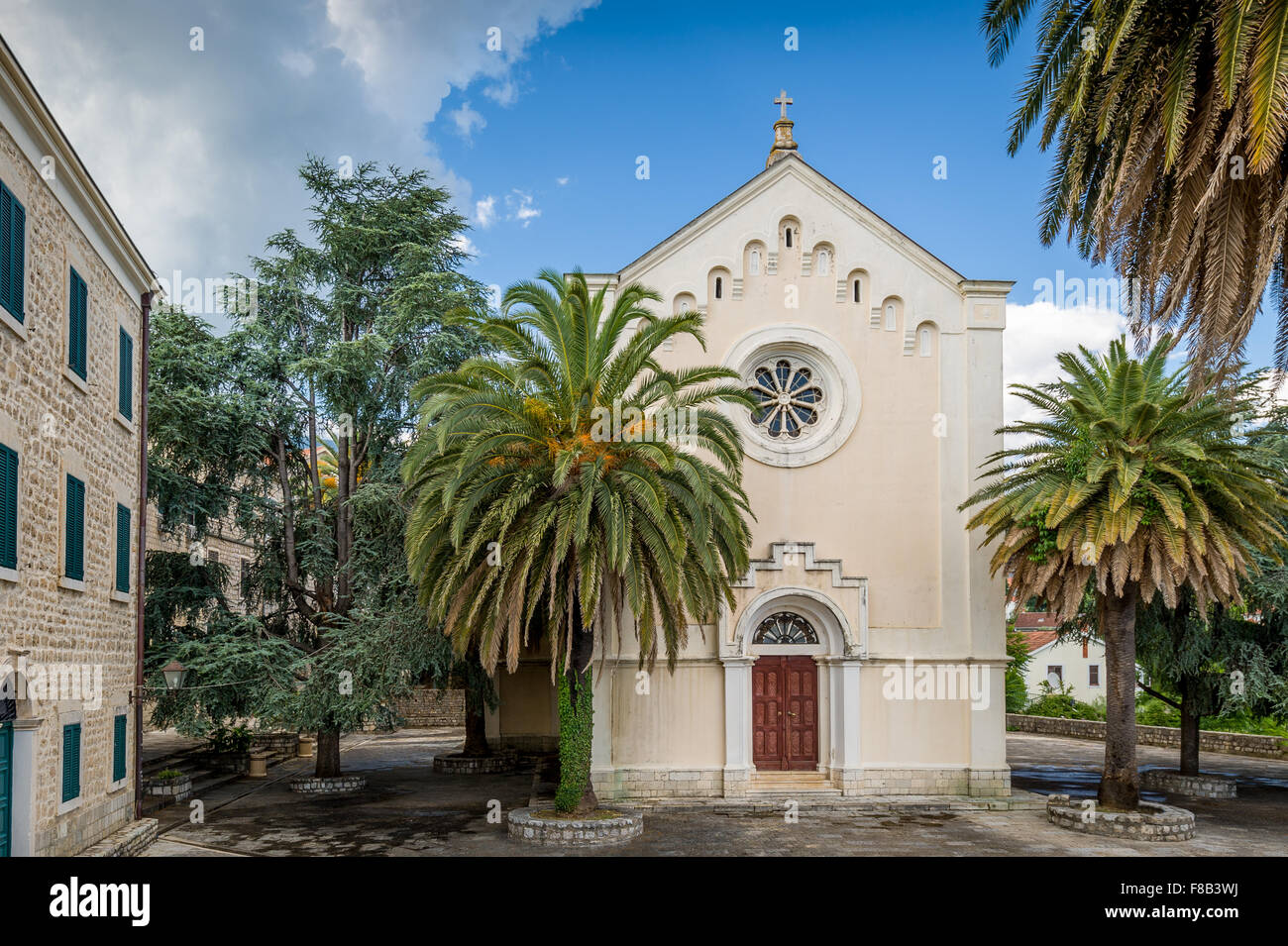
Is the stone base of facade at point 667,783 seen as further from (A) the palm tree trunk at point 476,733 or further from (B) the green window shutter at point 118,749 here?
(B) the green window shutter at point 118,749

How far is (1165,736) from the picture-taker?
34.7 m

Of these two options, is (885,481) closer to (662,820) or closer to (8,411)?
(662,820)

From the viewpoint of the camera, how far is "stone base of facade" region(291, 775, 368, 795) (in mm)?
24281

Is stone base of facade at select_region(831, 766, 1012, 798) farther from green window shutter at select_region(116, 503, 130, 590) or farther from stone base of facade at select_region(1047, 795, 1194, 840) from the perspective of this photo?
green window shutter at select_region(116, 503, 130, 590)

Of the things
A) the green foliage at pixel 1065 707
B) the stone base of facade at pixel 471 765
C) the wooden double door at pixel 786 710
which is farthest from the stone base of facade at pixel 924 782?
the green foliage at pixel 1065 707

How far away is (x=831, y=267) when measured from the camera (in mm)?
23234

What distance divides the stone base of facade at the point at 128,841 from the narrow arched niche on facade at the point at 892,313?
1691 cm

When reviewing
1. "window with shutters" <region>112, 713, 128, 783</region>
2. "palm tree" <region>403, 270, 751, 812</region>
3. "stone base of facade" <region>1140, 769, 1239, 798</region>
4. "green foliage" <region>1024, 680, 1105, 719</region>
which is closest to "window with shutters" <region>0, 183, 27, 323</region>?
"palm tree" <region>403, 270, 751, 812</region>

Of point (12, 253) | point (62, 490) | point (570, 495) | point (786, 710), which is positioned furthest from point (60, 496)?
point (786, 710)

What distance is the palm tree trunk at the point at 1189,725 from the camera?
23938 mm

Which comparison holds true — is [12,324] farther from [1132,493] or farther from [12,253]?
[1132,493]

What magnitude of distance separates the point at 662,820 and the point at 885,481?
27.3 feet

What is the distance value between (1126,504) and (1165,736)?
19.8m
